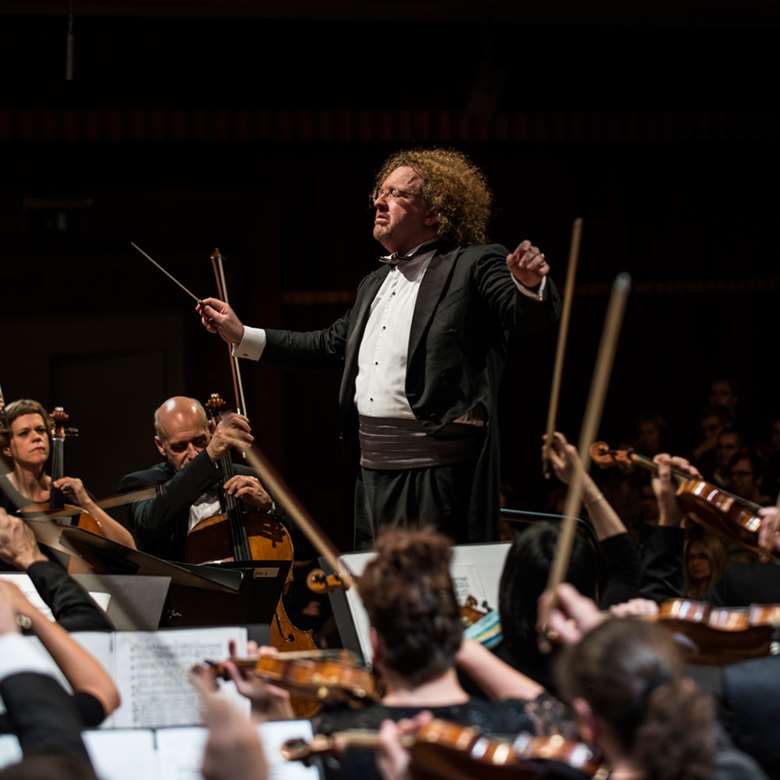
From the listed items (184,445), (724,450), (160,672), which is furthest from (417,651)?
(724,450)

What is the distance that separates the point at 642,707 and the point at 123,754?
946mm

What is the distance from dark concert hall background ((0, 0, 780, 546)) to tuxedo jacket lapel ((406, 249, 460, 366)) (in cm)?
267

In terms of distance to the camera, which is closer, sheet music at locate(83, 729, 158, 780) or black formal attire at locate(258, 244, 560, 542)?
sheet music at locate(83, 729, 158, 780)

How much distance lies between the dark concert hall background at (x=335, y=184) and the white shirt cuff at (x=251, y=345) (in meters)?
2.57

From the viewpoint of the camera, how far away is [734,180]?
719 cm

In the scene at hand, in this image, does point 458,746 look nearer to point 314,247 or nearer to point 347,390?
point 347,390

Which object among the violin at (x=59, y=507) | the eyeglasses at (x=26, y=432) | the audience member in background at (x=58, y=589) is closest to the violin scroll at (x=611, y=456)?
the audience member in background at (x=58, y=589)

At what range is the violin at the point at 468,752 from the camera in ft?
4.90

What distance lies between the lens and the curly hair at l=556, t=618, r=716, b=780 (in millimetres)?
1364

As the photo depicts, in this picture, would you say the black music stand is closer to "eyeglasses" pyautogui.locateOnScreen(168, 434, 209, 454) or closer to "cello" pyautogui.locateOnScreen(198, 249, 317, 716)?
"cello" pyautogui.locateOnScreen(198, 249, 317, 716)

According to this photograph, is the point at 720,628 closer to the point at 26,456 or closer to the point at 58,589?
the point at 58,589

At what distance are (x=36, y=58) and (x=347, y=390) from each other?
11.4 ft

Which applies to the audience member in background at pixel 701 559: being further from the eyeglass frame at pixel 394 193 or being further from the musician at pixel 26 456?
the musician at pixel 26 456

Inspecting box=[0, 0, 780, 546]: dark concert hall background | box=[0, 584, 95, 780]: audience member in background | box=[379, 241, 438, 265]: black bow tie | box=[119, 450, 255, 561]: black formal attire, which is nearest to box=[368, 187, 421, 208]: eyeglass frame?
box=[379, 241, 438, 265]: black bow tie
